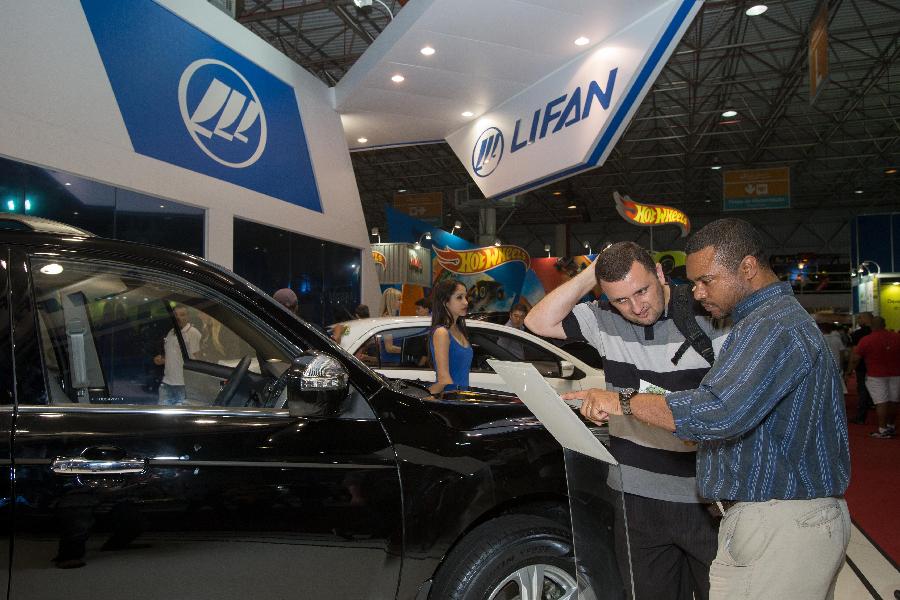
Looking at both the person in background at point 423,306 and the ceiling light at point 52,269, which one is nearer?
the ceiling light at point 52,269

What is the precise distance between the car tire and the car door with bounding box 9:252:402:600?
20 centimetres

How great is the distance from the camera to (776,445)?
4.89ft

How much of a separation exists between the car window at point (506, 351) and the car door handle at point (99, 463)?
161 inches

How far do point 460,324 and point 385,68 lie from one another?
503cm

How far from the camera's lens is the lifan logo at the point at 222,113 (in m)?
7.16

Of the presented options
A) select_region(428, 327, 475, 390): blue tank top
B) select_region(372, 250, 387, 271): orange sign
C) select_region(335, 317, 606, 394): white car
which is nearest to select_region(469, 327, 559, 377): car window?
select_region(335, 317, 606, 394): white car

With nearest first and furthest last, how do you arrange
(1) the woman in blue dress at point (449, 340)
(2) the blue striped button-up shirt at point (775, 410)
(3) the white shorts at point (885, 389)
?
(2) the blue striped button-up shirt at point (775, 410), (1) the woman in blue dress at point (449, 340), (3) the white shorts at point (885, 389)

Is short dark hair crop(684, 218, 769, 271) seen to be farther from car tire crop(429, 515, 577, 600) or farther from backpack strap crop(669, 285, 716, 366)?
car tire crop(429, 515, 577, 600)

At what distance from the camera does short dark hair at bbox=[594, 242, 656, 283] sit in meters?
1.96

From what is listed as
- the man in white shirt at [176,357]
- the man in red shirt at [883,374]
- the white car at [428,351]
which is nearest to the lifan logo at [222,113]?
the white car at [428,351]

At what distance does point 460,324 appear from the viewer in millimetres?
4793

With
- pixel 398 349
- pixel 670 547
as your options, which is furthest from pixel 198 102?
pixel 670 547

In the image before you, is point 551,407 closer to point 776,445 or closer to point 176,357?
point 776,445

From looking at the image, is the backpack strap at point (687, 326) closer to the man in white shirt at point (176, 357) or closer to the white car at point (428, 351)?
the man in white shirt at point (176, 357)
